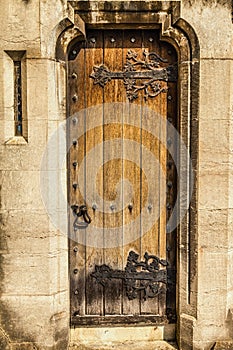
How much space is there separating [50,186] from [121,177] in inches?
22.0

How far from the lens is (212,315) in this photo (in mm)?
3184

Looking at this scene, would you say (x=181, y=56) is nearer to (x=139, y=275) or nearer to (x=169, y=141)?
(x=169, y=141)

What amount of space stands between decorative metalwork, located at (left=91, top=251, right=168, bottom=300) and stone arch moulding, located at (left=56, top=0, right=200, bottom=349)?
0.61ft

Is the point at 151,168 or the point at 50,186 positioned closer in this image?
the point at 50,186

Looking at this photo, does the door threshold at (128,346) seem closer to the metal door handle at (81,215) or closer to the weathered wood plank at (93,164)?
the weathered wood plank at (93,164)

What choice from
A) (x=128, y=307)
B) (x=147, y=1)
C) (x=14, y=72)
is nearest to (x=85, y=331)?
(x=128, y=307)

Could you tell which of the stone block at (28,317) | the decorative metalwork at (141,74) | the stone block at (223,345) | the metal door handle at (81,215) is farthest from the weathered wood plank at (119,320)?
the decorative metalwork at (141,74)

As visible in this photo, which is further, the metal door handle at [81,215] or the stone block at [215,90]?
the metal door handle at [81,215]

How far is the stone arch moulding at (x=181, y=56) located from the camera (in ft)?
9.86

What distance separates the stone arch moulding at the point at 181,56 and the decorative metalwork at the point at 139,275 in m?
0.19

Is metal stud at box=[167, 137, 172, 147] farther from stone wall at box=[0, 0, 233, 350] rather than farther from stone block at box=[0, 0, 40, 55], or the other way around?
stone block at box=[0, 0, 40, 55]

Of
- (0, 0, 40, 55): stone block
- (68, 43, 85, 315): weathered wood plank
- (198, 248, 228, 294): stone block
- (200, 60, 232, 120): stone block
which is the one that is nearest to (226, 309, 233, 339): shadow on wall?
(198, 248, 228, 294): stone block

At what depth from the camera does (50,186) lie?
3.10 m

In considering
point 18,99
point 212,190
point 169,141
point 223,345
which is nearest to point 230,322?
point 223,345
